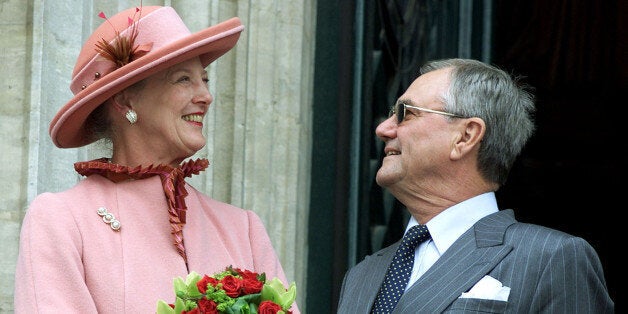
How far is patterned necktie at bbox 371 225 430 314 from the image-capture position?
13.8ft

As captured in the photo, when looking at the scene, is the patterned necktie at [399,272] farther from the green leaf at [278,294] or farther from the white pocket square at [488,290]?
the green leaf at [278,294]

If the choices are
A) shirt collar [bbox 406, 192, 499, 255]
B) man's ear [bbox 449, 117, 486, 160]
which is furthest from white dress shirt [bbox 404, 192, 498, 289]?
man's ear [bbox 449, 117, 486, 160]

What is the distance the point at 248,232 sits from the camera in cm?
430

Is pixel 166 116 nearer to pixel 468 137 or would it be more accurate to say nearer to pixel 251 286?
pixel 251 286

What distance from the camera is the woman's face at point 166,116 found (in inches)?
165

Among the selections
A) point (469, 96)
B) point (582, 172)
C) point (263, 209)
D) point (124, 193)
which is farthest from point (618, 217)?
point (124, 193)

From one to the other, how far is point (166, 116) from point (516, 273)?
1.04 metres

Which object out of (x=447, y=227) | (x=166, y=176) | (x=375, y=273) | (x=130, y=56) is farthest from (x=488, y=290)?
(x=130, y=56)

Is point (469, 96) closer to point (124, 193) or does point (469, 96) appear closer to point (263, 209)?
point (124, 193)

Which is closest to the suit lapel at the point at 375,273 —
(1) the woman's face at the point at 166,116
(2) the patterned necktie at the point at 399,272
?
(2) the patterned necktie at the point at 399,272

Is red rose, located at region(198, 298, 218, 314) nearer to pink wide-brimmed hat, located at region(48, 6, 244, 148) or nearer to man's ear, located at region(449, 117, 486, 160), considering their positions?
pink wide-brimmed hat, located at region(48, 6, 244, 148)

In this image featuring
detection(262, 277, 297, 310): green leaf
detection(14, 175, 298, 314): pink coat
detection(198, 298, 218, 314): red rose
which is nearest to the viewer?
detection(198, 298, 218, 314): red rose

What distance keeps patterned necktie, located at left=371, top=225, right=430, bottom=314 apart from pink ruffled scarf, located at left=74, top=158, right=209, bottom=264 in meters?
0.56

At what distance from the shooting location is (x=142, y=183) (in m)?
4.19
